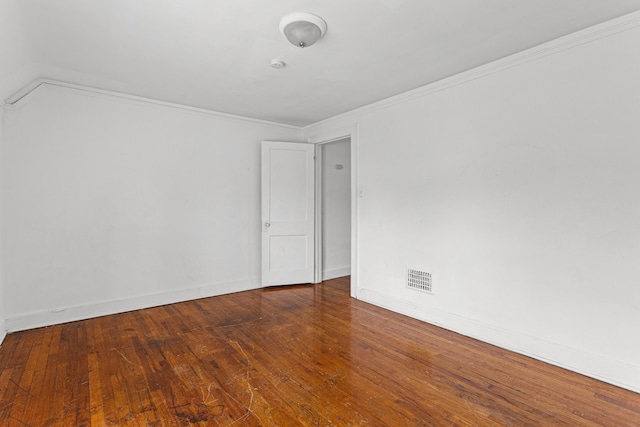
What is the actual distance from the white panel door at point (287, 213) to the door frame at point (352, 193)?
0.11 m

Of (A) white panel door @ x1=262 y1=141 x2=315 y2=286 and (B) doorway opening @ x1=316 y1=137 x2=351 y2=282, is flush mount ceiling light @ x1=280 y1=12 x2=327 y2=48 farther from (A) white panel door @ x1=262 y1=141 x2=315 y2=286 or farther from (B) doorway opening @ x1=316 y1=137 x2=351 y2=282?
(B) doorway opening @ x1=316 y1=137 x2=351 y2=282

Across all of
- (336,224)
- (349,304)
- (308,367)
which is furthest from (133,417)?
(336,224)

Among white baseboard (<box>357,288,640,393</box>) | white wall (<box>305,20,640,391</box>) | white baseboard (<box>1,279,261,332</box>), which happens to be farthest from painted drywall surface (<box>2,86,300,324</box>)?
white baseboard (<box>357,288,640,393</box>)

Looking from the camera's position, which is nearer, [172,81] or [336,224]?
[172,81]

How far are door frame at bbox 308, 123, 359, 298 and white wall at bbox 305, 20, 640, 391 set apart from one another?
2.03ft

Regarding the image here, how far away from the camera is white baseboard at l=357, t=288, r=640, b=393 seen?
2182 mm

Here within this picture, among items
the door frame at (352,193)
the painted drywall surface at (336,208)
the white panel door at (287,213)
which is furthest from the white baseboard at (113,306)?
the painted drywall surface at (336,208)

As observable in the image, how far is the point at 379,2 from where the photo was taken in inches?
78.0

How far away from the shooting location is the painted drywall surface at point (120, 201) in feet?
10.3

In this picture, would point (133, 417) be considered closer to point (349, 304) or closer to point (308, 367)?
point (308, 367)

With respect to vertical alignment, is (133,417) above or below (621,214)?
below

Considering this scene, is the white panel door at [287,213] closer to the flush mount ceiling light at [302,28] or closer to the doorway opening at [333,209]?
the doorway opening at [333,209]

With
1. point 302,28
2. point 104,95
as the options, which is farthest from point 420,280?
point 104,95

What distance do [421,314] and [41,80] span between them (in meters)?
4.54
